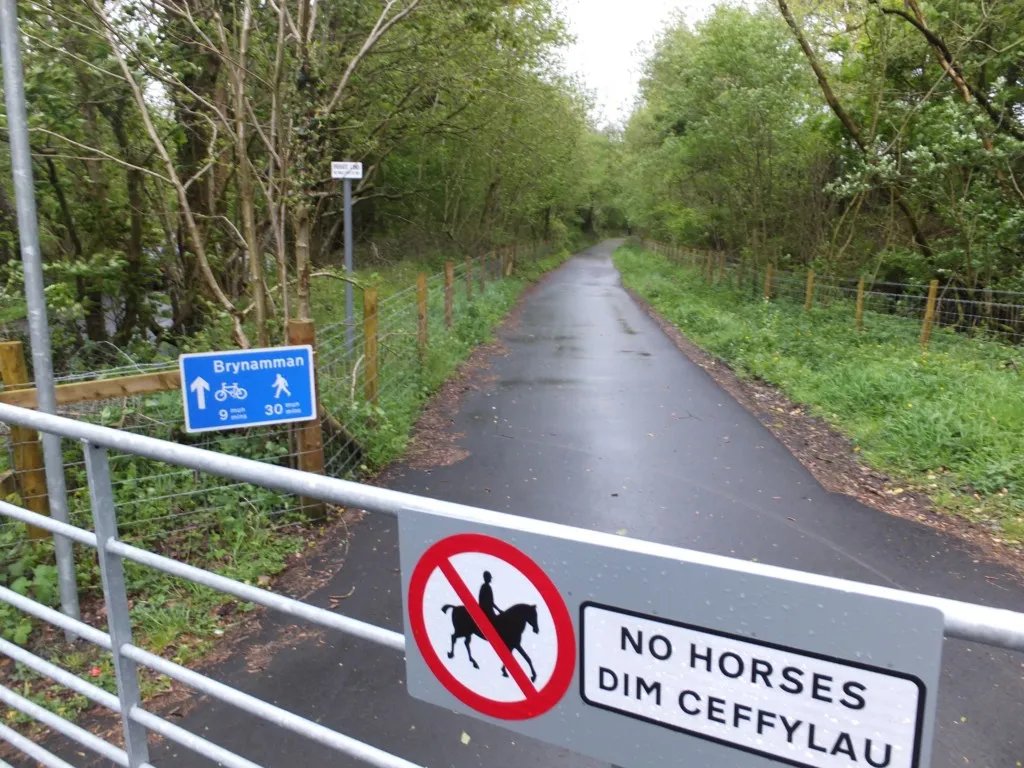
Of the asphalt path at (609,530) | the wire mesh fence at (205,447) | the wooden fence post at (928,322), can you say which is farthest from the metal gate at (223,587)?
the wooden fence post at (928,322)

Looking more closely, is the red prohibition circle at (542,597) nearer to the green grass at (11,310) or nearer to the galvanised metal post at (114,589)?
the galvanised metal post at (114,589)

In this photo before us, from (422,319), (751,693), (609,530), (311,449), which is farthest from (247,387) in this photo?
(422,319)

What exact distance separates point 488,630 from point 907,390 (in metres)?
8.15

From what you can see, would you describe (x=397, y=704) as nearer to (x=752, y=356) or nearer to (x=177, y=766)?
(x=177, y=766)

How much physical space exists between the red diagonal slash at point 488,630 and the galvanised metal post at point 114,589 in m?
0.97

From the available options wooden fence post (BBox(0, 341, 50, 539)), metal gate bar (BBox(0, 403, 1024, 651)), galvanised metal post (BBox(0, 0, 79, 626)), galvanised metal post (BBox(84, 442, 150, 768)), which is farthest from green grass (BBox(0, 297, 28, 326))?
galvanised metal post (BBox(84, 442, 150, 768))

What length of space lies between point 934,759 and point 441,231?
26177 mm

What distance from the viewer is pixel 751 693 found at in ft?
4.12

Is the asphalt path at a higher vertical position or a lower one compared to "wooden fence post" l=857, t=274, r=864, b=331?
lower

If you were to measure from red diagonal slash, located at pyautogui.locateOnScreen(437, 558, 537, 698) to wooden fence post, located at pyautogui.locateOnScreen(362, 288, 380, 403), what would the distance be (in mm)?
5713

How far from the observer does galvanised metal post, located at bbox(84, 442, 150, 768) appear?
193 centimetres

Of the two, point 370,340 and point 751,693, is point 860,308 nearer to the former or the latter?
point 370,340

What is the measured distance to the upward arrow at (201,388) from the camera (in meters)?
4.60

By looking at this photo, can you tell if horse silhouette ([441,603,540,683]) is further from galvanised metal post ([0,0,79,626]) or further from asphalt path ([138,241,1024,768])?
galvanised metal post ([0,0,79,626])
